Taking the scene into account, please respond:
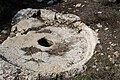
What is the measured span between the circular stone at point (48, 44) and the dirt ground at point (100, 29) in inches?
7.6

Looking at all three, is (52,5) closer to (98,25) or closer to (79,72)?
(98,25)

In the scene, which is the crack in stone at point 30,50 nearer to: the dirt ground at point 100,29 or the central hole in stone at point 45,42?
the central hole in stone at point 45,42

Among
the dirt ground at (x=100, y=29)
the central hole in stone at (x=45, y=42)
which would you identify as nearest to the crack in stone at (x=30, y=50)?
the central hole in stone at (x=45, y=42)

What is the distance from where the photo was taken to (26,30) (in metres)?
8.51

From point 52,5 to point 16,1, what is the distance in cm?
115

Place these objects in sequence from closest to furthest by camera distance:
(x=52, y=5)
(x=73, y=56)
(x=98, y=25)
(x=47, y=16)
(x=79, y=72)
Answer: (x=79, y=72) → (x=73, y=56) → (x=98, y=25) → (x=47, y=16) → (x=52, y=5)

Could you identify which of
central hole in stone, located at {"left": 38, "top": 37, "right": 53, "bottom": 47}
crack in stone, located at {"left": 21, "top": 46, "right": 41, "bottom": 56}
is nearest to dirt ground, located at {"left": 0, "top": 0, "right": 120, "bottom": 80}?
crack in stone, located at {"left": 21, "top": 46, "right": 41, "bottom": 56}

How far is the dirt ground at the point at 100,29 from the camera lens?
6.92m

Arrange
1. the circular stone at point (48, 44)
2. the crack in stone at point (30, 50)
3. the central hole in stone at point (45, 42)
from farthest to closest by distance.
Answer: the central hole in stone at point (45, 42) < the crack in stone at point (30, 50) < the circular stone at point (48, 44)

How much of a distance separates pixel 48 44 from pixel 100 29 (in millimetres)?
1372

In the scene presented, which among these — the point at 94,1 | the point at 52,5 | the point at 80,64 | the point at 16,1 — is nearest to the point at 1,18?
the point at 16,1

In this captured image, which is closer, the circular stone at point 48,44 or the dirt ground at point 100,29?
the dirt ground at point 100,29

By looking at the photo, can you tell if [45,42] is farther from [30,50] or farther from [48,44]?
[30,50]

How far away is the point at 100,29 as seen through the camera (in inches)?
320
